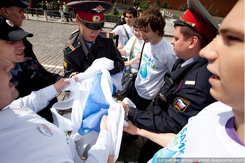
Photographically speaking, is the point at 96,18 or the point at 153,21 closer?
the point at 96,18

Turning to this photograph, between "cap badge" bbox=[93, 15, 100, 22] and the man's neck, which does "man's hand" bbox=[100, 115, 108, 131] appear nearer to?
the man's neck

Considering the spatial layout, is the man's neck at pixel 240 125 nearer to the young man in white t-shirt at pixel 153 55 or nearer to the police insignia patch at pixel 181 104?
the police insignia patch at pixel 181 104

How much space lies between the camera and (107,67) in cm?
190

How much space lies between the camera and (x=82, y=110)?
168cm

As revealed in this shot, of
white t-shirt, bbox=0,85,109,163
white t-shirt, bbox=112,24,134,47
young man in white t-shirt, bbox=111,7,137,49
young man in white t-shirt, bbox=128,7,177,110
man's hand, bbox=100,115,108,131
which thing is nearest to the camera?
white t-shirt, bbox=0,85,109,163

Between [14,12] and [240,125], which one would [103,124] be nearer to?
[240,125]

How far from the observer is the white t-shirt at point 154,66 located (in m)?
2.16

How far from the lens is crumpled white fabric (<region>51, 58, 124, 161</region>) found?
127cm

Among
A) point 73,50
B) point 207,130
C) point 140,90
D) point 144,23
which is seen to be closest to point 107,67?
point 73,50

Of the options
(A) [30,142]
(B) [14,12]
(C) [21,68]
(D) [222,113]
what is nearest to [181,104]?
(D) [222,113]

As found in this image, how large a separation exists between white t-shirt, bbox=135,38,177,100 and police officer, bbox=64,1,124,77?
0.63 meters

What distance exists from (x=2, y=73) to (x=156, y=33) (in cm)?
225

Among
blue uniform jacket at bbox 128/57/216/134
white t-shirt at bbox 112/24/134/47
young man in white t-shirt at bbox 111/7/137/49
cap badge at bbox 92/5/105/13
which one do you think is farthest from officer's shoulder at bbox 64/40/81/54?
white t-shirt at bbox 112/24/134/47

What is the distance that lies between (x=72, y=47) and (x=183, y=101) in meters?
1.81
